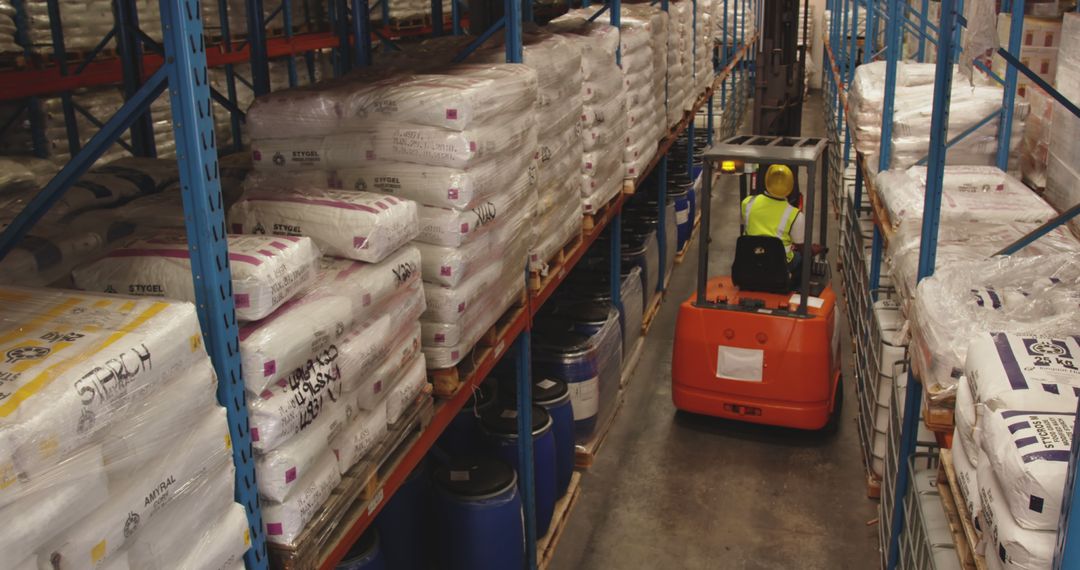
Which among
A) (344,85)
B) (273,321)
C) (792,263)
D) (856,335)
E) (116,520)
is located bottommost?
(856,335)

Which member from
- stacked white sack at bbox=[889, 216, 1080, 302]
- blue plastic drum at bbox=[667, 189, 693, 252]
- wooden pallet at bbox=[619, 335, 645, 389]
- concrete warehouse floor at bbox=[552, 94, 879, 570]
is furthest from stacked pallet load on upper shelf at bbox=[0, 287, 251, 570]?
blue plastic drum at bbox=[667, 189, 693, 252]

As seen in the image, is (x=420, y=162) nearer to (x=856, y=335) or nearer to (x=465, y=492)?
(x=465, y=492)

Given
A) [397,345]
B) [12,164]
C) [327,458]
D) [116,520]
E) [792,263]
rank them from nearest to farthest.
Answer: [116,520] < [327,458] < [397,345] < [12,164] < [792,263]

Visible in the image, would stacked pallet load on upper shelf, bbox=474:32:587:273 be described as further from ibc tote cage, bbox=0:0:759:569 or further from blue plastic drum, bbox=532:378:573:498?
blue plastic drum, bbox=532:378:573:498

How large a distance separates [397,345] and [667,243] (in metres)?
7.25

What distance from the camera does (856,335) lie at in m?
8.93

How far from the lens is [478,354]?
4.38 meters

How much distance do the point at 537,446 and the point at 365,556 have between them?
64.7 inches

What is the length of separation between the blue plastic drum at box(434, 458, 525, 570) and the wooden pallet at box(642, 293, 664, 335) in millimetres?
4810

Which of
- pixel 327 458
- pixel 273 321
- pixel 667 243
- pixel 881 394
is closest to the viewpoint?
pixel 273 321

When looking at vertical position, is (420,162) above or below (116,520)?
above

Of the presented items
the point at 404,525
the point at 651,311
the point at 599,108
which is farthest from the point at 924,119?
the point at 404,525

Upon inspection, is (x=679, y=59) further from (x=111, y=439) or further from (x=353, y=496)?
(x=111, y=439)

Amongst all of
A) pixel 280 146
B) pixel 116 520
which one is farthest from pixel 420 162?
pixel 116 520
